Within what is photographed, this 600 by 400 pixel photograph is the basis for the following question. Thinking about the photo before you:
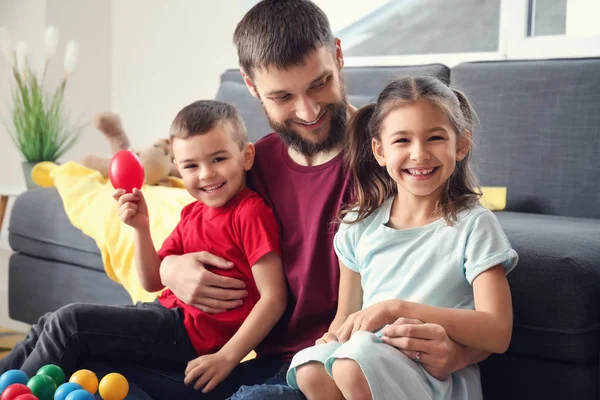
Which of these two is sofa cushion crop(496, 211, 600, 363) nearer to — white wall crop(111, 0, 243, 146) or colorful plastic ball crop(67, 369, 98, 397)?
colorful plastic ball crop(67, 369, 98, 397)

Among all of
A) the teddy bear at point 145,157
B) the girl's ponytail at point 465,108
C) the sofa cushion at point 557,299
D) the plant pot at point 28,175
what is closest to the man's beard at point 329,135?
the girl's ponytail at point 465,108

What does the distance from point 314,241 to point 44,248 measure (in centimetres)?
143

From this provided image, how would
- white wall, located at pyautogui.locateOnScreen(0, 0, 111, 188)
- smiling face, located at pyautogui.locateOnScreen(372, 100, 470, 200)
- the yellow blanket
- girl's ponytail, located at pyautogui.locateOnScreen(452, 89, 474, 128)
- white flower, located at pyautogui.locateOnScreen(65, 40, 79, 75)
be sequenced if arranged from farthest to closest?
white wall, located at pyautogui.locateOnScreen(0, 0, 111, 188), white flower, located at pyautogui.locateOnScreen(65, 40, 79, 75), the yellow blanket, girl's ponytail, located at pyautogui.locateOnScreen(452, 89, 474, 128), smiling face, located at pyautogui.locateOnScreen(372, 100, 470, 200)

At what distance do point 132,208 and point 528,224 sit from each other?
32.6 inches

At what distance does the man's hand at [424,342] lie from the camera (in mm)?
1133

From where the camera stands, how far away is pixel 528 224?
1689 millimetres

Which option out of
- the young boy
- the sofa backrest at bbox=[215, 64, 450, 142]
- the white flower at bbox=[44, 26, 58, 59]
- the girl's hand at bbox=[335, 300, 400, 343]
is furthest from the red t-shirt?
the white flower at bbox=[44, 26, 58, 59]

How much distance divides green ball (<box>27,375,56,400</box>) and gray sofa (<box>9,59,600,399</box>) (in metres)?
0.78

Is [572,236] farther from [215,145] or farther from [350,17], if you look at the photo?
[350,17]

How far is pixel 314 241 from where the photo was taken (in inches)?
57.3

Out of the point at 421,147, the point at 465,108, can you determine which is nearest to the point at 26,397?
the point at 421,147

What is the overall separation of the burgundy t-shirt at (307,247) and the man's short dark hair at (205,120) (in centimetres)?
13

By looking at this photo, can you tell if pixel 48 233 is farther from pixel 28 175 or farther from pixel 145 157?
pixel 28 175

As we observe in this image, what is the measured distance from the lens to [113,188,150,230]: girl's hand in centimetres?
154
